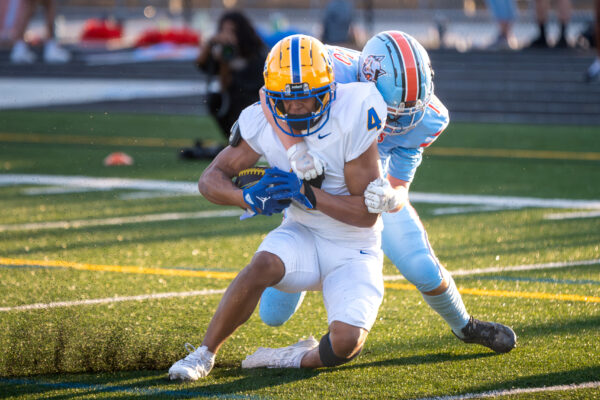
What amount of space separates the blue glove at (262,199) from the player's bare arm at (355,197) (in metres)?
0.18

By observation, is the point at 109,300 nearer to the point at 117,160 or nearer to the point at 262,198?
the point at 262,198

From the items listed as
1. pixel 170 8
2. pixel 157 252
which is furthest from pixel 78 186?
pixel 170 8

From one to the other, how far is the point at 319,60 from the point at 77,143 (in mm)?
8701

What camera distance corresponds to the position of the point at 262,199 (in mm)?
3803

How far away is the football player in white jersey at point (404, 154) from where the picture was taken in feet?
13.1

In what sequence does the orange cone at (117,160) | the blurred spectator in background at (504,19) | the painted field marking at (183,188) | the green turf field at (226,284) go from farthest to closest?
the blurred spectator in background at (504,19)
the orange cone at (117,160)
the painted field marking at (183,188)
the green turf field at (226,284)

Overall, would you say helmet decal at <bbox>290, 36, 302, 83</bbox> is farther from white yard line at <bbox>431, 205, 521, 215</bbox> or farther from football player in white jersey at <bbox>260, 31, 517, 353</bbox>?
white yard line at <bbox>431, 205, 521, 215</bbox>

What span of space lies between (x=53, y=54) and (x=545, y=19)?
977cm

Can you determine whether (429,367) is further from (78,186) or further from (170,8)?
(170,8)

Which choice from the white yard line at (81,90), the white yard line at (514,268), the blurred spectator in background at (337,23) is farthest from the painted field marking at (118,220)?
the blurred spectator in background at (337,23)

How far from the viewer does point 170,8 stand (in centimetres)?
2606

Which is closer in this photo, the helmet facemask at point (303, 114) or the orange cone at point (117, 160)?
the helmet facemask at point (303, 114)

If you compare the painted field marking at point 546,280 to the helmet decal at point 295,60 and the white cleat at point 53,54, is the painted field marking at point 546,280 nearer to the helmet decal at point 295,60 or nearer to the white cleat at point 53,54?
the helmet decal at point 295,60

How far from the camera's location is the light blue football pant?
412 centimetres
